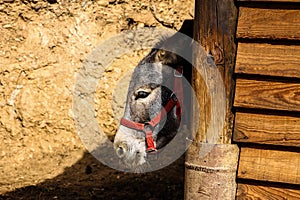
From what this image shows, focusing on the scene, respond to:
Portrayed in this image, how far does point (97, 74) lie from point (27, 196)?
1.97m

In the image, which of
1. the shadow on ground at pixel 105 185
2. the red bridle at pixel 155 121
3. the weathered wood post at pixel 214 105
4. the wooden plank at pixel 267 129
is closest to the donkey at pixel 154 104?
the red bridle at pixel 155 121

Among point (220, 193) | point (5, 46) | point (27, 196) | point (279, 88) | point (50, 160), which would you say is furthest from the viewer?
point (50, 160)

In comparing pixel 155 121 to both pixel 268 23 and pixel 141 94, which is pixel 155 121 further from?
pixel 268 23

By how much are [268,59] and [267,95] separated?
0.70 feet

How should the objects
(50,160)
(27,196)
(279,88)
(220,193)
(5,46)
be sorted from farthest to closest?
(50,160)
(5,46)
(27,196)
(220,193)
(279,88)

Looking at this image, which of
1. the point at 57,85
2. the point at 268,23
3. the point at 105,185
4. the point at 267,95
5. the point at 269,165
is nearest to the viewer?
the point at 268,23

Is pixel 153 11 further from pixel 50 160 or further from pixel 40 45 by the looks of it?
pixel 50 160

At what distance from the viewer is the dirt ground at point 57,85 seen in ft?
18.1

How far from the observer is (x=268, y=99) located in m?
2.69

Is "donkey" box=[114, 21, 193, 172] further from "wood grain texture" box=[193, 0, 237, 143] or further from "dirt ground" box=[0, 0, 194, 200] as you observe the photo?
"dirt ground" box=[0, 0, 194, 200]

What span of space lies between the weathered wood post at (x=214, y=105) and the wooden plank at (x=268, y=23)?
6cm

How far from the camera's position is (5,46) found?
5605mm

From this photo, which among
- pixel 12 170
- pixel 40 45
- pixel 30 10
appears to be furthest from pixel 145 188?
pixel 30 10

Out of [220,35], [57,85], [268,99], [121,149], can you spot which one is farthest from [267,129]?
[57,85]
